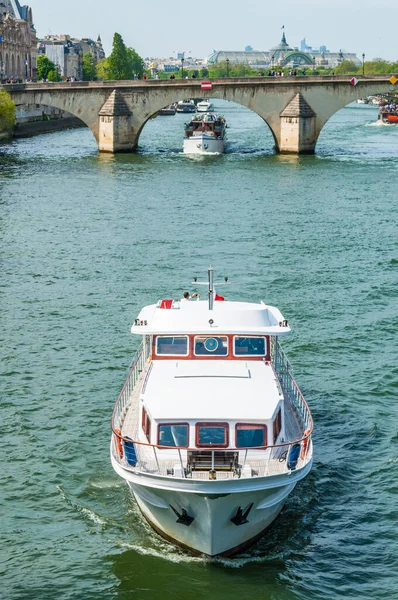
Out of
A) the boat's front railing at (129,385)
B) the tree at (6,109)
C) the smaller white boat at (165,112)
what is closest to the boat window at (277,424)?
the boat's front railing at (129,385)

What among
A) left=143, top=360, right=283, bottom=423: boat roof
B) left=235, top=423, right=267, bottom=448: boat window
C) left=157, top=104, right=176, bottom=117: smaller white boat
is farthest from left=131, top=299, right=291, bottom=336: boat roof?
left=157, top=104, right=176, bottom=117: smaller white boat

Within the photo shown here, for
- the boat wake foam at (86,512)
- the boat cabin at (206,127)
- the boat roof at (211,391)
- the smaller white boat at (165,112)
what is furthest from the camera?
the smaller white boat at (165,112)

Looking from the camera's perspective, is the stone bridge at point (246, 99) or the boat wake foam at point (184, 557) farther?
the stone bridge at point (246, 99)

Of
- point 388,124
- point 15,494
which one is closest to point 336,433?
point 15,494

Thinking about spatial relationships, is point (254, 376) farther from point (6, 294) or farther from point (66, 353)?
point (6, 294)

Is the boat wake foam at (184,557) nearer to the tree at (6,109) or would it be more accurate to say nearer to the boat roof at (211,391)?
the boat roof at (211,391)

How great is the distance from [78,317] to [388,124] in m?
107

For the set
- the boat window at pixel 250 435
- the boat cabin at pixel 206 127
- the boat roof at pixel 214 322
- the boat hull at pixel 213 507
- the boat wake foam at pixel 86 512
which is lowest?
the boat wake foam at pixel 86 512

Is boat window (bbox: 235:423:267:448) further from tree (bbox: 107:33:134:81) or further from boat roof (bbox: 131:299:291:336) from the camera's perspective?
tree (bbox: 107:33:134:81)

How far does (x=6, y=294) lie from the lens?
127 feet

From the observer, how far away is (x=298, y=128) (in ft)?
286

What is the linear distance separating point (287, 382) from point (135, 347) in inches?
333

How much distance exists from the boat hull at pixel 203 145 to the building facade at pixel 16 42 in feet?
192

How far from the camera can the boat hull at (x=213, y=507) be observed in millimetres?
19109
